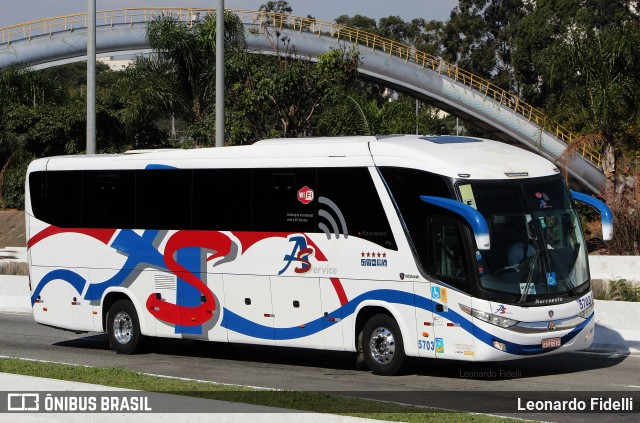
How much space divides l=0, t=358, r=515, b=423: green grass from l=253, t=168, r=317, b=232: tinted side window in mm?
3433

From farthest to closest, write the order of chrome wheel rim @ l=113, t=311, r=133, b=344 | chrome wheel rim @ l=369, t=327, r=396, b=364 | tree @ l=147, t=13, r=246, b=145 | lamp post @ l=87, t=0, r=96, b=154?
tree @ l=147, t=13, r=246, b=145, lamp post @ l=87, t=0, r=96, b=154, chrome wheel rim @ l=113, t=311, r=133, b=344, chrome wheel rim @ l=369, t=327, r=396, b=364

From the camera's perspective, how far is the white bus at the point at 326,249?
1509 centimetres

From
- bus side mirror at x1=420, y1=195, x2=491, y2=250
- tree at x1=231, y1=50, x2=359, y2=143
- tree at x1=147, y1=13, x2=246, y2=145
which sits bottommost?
bus side mirror at x1=420, y1=195, x2=491, y2=250

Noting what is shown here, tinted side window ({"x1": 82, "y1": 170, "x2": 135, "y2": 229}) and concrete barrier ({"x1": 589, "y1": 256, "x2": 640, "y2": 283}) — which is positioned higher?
A: tinted side window ({"x1": 82, "y1": 170, "x2": 135, "y2": 229})

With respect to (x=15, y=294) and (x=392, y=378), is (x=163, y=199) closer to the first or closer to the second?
(x=392, y=378)

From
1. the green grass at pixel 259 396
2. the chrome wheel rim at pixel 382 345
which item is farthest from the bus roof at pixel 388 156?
the green grass at pixel 259 396

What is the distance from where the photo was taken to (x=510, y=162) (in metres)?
15.9

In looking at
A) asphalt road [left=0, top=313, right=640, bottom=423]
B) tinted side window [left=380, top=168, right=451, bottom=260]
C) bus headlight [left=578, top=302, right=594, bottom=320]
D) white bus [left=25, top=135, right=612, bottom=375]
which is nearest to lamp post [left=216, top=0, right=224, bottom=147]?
white bus [left=25, top=135, right=612, bottom=375]

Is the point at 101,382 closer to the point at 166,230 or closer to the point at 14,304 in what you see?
the point at 166,230

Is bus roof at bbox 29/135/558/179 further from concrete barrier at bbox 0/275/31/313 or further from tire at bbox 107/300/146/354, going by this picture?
concrete barrier at bbox 0/275/31/313

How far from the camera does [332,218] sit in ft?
54.5

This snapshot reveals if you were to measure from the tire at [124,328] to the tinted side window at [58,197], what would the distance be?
1749mm

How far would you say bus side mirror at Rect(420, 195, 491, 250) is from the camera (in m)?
14.3

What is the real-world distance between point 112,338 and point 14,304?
30.8ft
